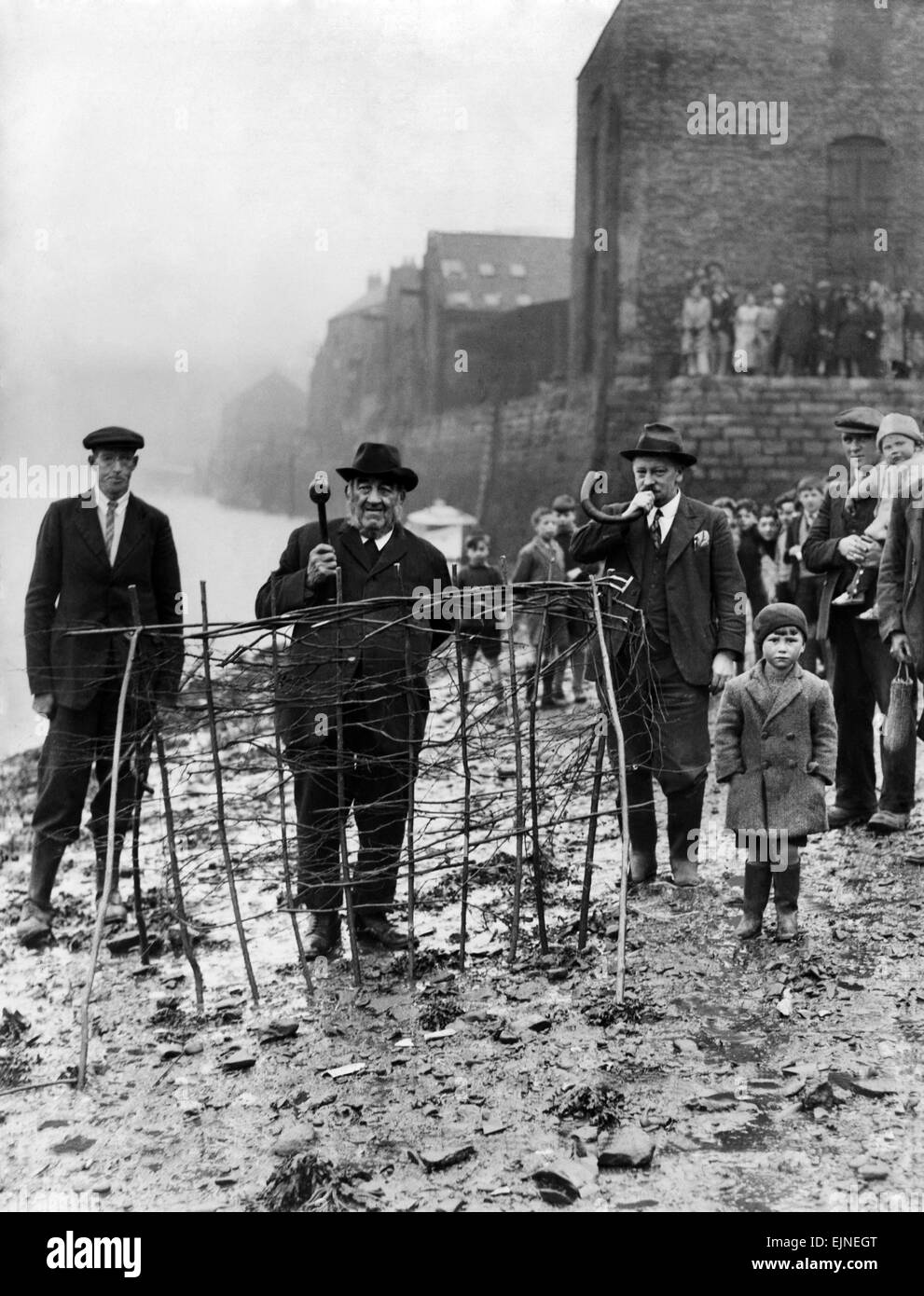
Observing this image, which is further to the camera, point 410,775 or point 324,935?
point 324,935

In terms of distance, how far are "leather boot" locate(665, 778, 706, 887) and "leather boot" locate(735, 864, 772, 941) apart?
69 cm

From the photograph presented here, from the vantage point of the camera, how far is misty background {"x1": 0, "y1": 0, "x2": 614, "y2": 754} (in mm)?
23859

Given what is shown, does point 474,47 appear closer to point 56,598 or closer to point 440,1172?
point 56,598

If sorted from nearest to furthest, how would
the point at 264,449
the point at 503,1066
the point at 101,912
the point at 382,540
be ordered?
the point at 503,1066, the point at 101,912, the point at 382,540, the point at 264,449

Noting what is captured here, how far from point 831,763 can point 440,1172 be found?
2408mm

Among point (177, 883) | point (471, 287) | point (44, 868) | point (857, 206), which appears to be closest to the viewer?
point (177, 883)

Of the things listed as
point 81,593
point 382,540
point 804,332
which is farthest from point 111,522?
point 804,332

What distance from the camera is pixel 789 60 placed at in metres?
24.3

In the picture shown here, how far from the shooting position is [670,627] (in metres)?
5.83

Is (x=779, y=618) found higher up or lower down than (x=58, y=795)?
higher up

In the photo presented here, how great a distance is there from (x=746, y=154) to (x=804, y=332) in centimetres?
367

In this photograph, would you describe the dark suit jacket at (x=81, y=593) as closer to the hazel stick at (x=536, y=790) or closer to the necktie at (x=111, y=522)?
the necktie at (x=111, y=522)

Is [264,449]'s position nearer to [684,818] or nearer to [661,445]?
[661,445]
